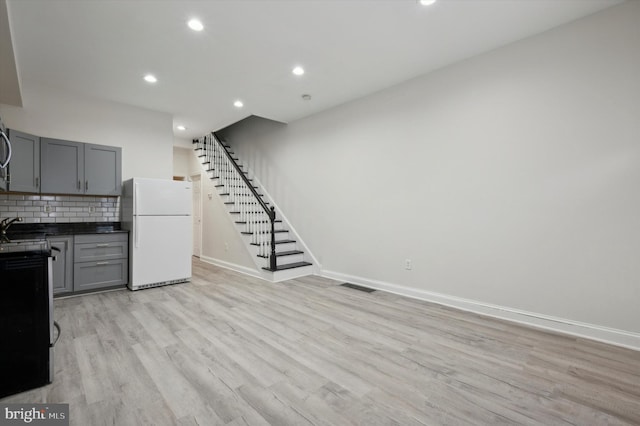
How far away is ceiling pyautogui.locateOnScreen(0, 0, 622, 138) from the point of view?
2492 millimetres

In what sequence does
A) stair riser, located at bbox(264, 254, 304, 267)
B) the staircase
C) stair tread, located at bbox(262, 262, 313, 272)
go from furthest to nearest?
stair riser, located at bbox(264, 254, 304, 267), the staircase, stair tread, located at bbox(262, 262, 313, 272)

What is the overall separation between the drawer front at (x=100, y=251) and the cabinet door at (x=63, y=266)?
8 cm

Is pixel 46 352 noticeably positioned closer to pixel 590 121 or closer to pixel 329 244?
pixel 329 244

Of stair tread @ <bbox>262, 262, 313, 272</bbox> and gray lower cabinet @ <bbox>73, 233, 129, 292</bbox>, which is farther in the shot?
stair tread @ <bbox>262, 262, 313, 272</bbox>

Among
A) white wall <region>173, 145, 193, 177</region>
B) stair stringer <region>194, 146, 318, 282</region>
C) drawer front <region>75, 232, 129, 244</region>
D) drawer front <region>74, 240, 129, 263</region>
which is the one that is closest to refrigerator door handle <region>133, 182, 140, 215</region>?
drawer front <region>75, 232, 129, 244</region>

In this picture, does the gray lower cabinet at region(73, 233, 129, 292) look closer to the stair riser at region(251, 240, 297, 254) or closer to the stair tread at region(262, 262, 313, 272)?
the stair riser at region(251, 240, 297, 254)

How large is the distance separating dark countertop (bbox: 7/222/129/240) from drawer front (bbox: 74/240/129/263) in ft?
0.62

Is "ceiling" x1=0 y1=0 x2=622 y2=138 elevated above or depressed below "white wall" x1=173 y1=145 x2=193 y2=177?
above

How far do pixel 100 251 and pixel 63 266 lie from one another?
42cm

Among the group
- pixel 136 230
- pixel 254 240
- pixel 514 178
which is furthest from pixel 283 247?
pixel 514 178

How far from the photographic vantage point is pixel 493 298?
316 centimetres

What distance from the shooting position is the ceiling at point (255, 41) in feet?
8.18

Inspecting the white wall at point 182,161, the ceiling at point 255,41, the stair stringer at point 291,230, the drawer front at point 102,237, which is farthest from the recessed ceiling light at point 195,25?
the white wall at point 182,161

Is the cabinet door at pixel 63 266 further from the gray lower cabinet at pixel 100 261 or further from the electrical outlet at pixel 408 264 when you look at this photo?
the electrical outlet at pixel 408 264
